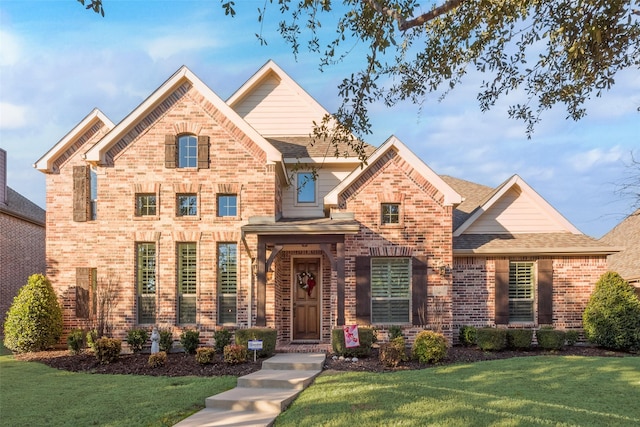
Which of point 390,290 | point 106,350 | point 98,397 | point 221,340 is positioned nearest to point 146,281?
point 106,350

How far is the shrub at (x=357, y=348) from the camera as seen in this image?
11.9 meters

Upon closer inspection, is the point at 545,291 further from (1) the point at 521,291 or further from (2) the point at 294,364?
(2) the point at 294,364

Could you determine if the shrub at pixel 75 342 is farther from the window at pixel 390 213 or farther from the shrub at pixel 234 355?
the window at pixel 390 213

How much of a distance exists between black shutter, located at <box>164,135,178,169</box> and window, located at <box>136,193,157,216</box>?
3.25ft

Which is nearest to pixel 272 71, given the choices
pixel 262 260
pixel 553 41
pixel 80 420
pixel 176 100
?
pixel 176 100

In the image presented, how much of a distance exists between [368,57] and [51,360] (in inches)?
425

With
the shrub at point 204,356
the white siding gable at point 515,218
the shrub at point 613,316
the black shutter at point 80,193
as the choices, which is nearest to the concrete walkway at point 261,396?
the shrub at point 204,356

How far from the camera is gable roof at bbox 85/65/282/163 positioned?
13.9 metres

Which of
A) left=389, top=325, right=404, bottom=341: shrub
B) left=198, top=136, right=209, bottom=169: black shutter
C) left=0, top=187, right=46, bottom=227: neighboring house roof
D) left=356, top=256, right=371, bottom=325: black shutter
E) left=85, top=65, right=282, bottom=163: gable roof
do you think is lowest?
left=389, top=325, right=404, bottom=341: shrub

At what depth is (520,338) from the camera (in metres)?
13.4

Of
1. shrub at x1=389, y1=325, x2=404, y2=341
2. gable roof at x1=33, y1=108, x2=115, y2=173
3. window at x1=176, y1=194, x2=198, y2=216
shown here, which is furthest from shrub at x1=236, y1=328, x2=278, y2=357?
gable roof at x1=33, y1=108, x2=115, y2=173

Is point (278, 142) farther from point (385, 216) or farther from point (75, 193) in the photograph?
point (75, 193)

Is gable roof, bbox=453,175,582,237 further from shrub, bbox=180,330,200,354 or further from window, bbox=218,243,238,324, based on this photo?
shrub, bbox=180,330,200,354

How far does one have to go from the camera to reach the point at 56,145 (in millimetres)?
15375
